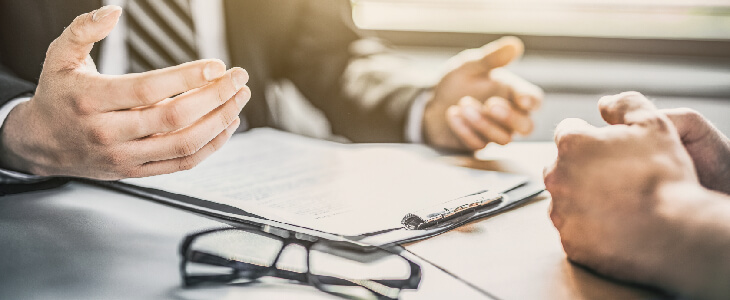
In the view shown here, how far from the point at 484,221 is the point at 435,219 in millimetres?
39

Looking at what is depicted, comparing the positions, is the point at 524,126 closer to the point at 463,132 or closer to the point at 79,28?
the point at 463,132

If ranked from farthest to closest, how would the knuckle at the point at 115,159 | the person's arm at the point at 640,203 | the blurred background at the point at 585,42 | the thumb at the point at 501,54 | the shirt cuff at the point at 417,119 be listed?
the blurred background at the point at 585,42 < the shirt cuff at the point at 417,119 < the thumb at the point at 501,54 < the knuckle at the point at 115,159 < the person's arm at the point at 640,203

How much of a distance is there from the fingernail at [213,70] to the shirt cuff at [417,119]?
14.6 inches

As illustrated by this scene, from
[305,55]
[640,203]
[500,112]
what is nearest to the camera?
[640,203]

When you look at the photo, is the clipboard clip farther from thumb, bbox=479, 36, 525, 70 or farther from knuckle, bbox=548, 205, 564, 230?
thumb, bbox=479, 36, 525, 70

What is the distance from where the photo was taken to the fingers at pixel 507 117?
56 cm

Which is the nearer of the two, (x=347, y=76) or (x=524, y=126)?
(x=524, y=126)

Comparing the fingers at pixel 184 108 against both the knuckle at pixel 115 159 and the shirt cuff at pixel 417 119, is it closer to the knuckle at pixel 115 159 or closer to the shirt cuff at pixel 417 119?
the knuckle at pixel 115 159

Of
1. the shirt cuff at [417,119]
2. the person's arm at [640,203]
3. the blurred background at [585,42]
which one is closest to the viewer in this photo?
the person's arm at [640,203]

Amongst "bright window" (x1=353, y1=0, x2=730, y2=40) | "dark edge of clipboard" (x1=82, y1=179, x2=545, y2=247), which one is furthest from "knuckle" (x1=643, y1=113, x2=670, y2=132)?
"bright window" (x1=353, y1=0, x2=730, y2=40)

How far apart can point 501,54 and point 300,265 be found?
38 cm

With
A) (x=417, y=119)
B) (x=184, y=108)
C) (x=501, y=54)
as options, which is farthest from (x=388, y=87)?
(x=184, y=108)

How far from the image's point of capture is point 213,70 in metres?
0.32

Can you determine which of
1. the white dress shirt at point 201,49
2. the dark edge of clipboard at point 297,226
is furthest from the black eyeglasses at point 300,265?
the white dress shirt at point 201,49
